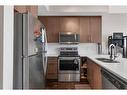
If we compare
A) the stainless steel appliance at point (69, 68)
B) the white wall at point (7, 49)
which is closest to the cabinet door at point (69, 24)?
the stainless steel appliance at point (69, 68)

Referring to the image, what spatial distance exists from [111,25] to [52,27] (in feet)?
6.39

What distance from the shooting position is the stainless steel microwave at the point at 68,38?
624 centimetres

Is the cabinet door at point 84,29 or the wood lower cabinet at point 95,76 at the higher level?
the cabinet door at point 84,29

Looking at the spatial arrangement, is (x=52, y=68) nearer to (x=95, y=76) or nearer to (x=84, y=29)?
(x=84, y=29)

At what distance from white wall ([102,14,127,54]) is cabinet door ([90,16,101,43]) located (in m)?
0.33

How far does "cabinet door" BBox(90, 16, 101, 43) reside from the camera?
6.38 metres

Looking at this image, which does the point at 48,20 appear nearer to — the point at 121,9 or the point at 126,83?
the point at 121,9

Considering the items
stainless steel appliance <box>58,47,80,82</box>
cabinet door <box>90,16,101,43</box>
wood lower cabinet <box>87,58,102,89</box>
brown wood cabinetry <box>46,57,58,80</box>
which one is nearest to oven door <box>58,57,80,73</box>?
stainless steel appliance <box>58,47,80,82</box>

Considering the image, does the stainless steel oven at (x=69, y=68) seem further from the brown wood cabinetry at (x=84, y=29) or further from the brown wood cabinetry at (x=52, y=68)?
the brown wood cabinetry at (x=84, y=29)

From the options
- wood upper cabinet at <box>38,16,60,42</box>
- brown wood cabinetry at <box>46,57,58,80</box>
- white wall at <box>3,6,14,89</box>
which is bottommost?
brown wood cabinetry at <box>46,57,58,80</box>

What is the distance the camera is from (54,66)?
6164 millimetres

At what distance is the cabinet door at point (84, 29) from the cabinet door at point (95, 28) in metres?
0.13

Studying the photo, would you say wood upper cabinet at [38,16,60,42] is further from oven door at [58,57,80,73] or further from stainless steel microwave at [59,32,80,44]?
oven door at [58,57,80,73]

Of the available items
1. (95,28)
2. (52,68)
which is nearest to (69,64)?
(52,68)
